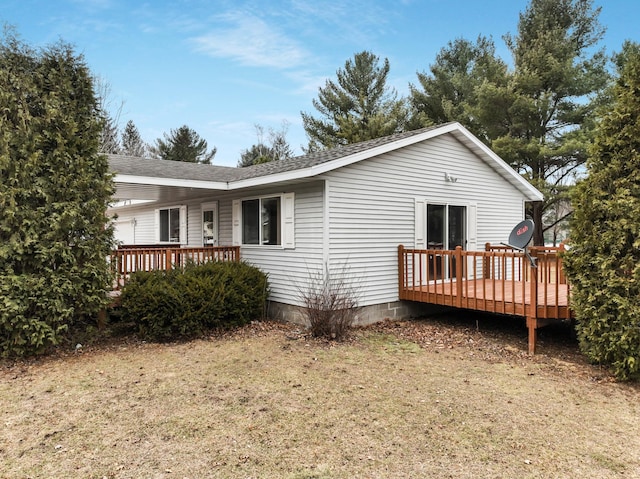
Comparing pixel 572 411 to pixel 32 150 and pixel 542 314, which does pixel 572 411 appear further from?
pixel 32 150

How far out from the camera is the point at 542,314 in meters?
5.88

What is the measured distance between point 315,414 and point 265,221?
508 cm

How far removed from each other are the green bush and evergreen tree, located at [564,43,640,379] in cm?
504

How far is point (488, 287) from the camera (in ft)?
26.2

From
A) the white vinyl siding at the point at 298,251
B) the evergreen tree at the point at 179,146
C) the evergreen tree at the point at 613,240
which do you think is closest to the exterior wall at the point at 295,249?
the white vinyl siding at the point at 298,251

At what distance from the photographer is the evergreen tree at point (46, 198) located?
5289 millimetres

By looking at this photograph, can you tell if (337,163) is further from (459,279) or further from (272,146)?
(272,146)

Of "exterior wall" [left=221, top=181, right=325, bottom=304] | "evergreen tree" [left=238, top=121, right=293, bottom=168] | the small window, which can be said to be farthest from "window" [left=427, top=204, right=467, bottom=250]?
"evergreen tree" [left=238, top=121, right=293, bottom=168]

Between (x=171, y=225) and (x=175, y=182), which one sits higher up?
(x=175, y=182)

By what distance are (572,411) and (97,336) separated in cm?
642

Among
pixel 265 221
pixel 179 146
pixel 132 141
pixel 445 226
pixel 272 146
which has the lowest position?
pixel 445 226

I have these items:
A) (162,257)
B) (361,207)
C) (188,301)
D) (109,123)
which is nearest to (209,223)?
(162,257)

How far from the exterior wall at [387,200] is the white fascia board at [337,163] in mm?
262

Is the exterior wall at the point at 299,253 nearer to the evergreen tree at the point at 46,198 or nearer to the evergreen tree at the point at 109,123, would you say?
the evergreen tree at the point at 46,198
